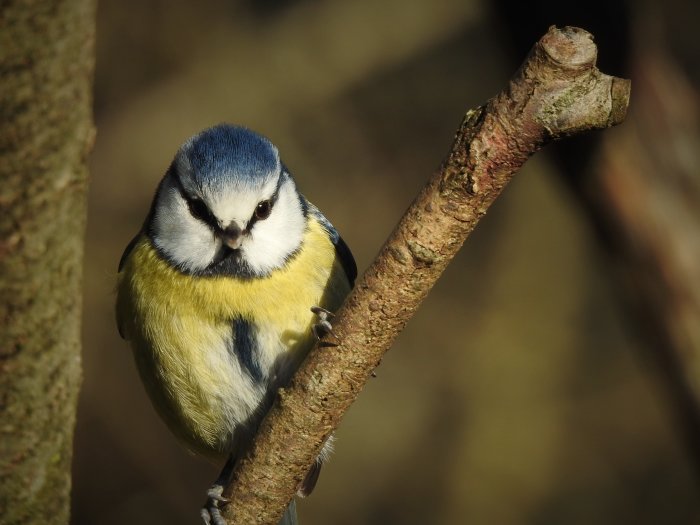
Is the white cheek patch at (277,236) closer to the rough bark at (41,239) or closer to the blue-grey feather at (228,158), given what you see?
the blue-grey feather at (228,158)

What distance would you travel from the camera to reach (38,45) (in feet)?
3.52

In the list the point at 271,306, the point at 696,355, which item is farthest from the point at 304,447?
the point at 696,355

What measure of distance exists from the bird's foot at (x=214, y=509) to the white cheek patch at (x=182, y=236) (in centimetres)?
50

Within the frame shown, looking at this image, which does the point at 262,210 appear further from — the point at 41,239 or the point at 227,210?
the point at 41,239

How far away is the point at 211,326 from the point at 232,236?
213mm

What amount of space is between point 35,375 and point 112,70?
109 inches

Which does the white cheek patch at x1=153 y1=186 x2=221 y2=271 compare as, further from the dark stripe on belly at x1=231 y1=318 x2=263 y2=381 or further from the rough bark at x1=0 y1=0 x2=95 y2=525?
the rough bark at x1=0 y1=0 x2=95 y2=525

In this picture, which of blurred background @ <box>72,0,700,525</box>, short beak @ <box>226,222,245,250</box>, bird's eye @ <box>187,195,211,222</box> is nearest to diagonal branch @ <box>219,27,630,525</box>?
short beak @ <box>226,222,245,250</box>

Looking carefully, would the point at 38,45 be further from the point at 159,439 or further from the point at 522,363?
the point at 522,363

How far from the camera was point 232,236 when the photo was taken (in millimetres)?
1804

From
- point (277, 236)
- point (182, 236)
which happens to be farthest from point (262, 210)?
point (182, 236)

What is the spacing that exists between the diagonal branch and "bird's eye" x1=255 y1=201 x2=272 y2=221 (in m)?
0.47

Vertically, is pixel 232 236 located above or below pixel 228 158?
below

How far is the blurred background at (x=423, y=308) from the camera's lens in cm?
363
